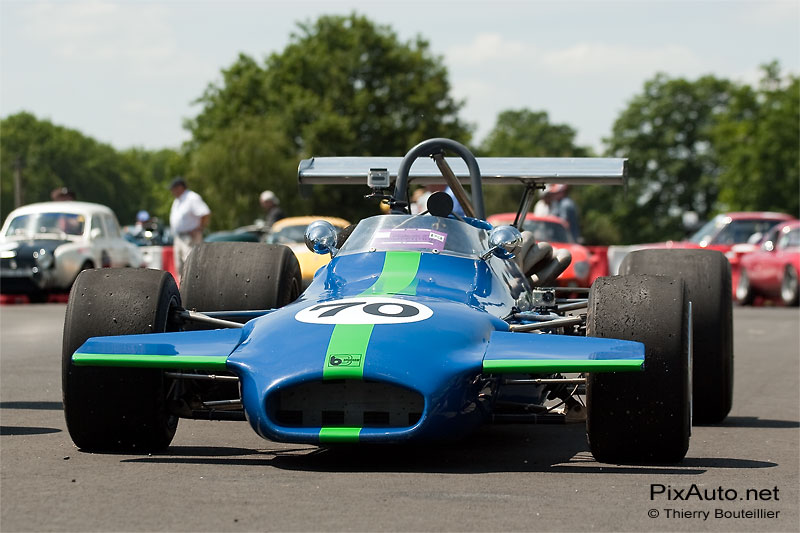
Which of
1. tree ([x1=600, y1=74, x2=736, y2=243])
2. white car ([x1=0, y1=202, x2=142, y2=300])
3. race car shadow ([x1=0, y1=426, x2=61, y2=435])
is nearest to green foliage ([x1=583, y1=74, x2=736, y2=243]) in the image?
tree ([x1=600, y1=74, x2=736, y2=243])

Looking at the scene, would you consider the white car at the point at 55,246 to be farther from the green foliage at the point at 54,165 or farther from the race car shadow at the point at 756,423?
the green foliage at the point at 54,165

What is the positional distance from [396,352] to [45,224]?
65.7 ft

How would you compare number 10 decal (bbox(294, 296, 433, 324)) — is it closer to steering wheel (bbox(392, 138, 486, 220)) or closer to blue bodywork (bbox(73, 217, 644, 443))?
blue bodywork (bbox(73, 217, 644, 443))

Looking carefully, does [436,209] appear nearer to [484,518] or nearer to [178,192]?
[484,518]

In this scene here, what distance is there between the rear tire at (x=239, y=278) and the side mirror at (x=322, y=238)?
45cm

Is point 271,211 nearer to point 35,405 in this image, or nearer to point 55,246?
point 55,246

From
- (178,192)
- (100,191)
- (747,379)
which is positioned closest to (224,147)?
(178,192)

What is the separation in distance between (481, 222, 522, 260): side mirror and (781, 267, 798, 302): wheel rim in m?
18.7

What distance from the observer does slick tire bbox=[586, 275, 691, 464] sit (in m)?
6.69

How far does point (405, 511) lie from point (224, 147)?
203 feet

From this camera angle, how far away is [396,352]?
249 inches

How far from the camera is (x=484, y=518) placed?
17.4 ft

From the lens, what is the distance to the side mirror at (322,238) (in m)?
8.45

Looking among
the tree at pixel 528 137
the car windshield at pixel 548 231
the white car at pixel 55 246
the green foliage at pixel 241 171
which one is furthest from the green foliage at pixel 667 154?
the car windshield at pixel 548 231
